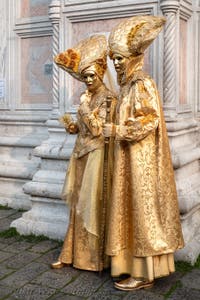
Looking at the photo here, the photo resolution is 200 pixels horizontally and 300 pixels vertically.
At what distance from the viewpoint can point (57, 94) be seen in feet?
17.4

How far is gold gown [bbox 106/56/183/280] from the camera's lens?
139 inches

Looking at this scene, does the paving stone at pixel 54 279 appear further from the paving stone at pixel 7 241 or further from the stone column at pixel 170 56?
the stone column at pixel 170 56

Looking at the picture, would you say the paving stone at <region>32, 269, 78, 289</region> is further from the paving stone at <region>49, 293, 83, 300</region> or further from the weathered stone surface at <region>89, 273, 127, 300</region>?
the weathered stone surface at <region>89, 273, 127, 300</region>

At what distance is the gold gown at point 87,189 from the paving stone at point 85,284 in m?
0.07

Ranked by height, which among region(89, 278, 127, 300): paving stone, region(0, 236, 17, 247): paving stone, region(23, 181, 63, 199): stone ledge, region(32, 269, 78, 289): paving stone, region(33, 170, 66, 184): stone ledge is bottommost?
region(89, 278, 127, 300): paving stone

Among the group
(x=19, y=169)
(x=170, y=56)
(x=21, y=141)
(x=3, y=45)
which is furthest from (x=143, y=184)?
(x=3, y=45)

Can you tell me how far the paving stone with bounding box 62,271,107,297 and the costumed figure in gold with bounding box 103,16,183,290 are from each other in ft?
0.65

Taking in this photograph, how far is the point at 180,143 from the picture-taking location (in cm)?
476

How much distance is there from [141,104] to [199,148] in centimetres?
178

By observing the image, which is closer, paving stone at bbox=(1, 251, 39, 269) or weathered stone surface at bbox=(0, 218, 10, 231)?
paving stone at bbox=(1, 251, 39, 269)

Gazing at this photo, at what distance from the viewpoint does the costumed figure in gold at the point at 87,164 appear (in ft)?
12.6

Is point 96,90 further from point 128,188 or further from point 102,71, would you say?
point 128,188

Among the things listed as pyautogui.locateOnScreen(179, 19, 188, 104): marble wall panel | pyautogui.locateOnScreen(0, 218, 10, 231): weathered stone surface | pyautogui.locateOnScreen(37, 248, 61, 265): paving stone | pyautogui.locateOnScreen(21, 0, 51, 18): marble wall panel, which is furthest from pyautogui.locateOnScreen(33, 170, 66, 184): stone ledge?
pyautogui.locateOnScreen(21, 0, 51, 18): marble wall panel

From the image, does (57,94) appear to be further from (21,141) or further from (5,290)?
(5,290)
